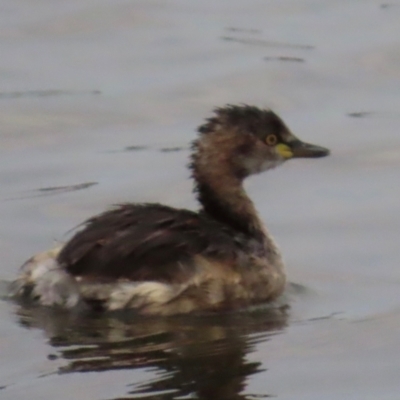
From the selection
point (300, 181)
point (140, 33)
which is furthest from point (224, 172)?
point (140, 33)

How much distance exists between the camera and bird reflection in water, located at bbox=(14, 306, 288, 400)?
6801mm

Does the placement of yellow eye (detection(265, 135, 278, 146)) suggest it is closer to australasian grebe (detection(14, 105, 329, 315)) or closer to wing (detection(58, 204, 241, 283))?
australasian grebe (detection(14, 105, 329, 315))

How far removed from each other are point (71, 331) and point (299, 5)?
8180 mm

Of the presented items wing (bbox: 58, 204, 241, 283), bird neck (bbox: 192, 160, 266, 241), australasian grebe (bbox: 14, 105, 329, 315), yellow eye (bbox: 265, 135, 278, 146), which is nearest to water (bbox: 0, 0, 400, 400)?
australasian grebe (bbox: 14, 105, 329, 315)

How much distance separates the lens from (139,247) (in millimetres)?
7891

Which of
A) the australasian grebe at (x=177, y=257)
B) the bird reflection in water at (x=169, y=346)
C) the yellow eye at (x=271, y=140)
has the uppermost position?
the yellow eye at (x=271, y=140)

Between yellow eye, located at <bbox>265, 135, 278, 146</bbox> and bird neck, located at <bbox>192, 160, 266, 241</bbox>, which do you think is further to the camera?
yellow eye, located at <bbox>265, 135, 278, 146</bbox>

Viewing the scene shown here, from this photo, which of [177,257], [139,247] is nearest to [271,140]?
[177,257]

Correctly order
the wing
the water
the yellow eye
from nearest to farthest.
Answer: the water, the wing, the yellow eye

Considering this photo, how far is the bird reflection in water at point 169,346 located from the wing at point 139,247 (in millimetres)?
227

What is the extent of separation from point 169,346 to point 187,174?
11.5ft

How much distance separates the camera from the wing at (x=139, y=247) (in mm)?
7848

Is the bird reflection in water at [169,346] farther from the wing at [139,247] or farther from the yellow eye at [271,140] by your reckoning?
the yellow eye at [271,140]

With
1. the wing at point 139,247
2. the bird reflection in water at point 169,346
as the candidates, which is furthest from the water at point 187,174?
the wing at point 139,247
